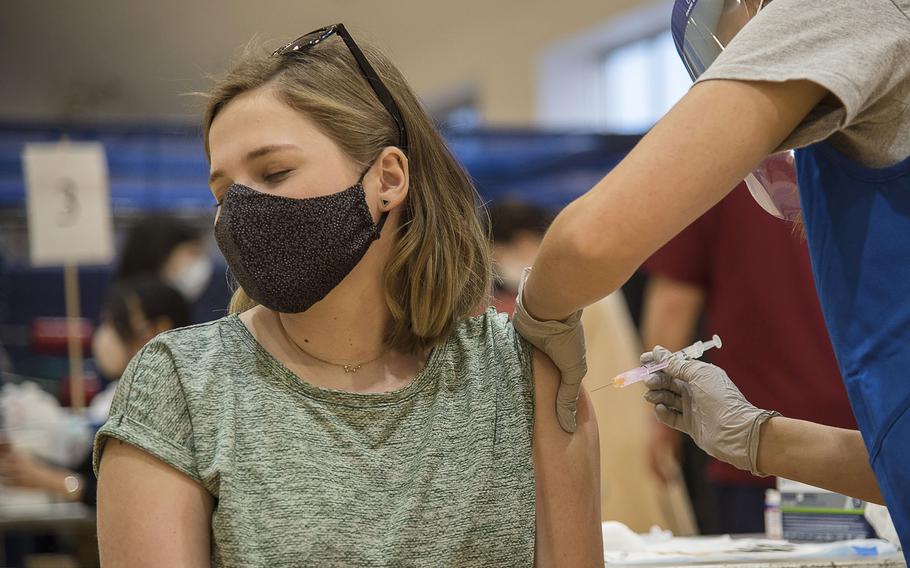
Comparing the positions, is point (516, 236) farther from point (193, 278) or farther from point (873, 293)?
point (873, 293)

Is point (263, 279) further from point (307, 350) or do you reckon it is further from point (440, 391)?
point (440, 391)

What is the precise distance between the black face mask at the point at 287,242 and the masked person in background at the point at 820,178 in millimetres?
313

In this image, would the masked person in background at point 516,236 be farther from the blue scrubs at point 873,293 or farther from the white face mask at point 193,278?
the blue scrubs at point 873,293

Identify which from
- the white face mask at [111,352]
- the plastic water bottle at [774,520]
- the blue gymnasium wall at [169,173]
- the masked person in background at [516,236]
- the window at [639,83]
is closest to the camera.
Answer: the plastic water bottle at [774,520]

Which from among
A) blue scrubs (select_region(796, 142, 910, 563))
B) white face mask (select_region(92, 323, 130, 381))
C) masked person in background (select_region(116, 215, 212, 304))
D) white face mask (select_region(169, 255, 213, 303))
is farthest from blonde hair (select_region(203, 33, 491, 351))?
white face mask (select_region(169, 255, 213, 303))

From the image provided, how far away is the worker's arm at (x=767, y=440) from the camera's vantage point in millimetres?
1433

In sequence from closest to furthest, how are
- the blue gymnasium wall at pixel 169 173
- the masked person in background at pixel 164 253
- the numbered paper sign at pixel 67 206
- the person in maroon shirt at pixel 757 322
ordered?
the person in maroon shirt at pixel 757 322 → the numbered paper sign at pixel 67 206 → the masked person in background at pixel 164 253 → the blue gymnasium wall at pixel 169 173

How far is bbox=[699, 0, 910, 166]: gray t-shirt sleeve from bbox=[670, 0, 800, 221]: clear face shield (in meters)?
0.17

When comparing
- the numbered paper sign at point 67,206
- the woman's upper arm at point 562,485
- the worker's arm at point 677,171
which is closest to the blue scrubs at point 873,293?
the worker's arm at point 677,171

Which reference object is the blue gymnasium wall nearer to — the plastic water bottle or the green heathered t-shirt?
the plastic water bottle

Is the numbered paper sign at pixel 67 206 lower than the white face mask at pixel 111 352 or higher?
higher

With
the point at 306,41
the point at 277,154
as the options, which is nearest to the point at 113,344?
the point at 306,41

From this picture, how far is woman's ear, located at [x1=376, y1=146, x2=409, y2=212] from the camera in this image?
5.03ft

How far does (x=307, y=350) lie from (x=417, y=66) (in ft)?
30.3
